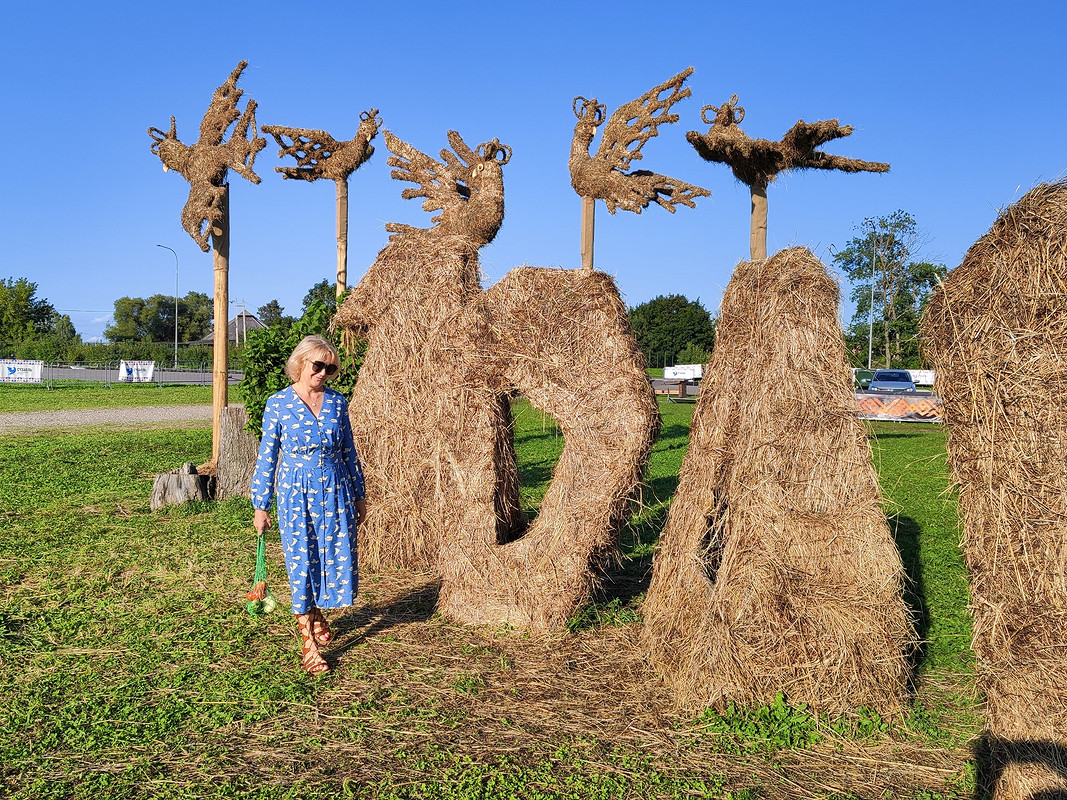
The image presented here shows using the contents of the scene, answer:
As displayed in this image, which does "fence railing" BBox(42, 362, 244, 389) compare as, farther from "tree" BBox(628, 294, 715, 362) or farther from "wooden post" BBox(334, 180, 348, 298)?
"tree" BBox(628, 294, 715, 362)

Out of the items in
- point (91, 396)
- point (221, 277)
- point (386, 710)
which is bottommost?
point (386, 710)

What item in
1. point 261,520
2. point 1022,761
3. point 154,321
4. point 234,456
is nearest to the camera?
point 1022,761

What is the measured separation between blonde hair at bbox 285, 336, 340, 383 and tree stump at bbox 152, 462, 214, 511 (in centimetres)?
570

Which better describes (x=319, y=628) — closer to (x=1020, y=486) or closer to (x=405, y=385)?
(x=405, y=385)

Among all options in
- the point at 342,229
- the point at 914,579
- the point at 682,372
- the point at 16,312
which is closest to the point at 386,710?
the point at 914,579

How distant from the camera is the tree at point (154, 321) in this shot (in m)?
86.3

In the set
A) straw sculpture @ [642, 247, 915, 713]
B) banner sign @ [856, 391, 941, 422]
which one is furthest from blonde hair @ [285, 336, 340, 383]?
banner sign @ [856, 391, 941, 422]

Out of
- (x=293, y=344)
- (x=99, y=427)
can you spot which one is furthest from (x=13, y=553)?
(x=99, y=427)

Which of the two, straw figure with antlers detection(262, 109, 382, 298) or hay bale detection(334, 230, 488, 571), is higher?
straw figure with antlers detection(262, 109, 382, 298)

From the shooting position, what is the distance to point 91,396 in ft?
102

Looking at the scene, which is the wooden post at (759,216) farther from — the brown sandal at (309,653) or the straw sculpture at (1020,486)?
the brown sandal at (309,653)

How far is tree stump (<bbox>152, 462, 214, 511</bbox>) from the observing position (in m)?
9.96

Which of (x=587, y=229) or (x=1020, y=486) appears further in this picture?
(x=587, y=229)

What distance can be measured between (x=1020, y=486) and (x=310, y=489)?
3.97 metres
